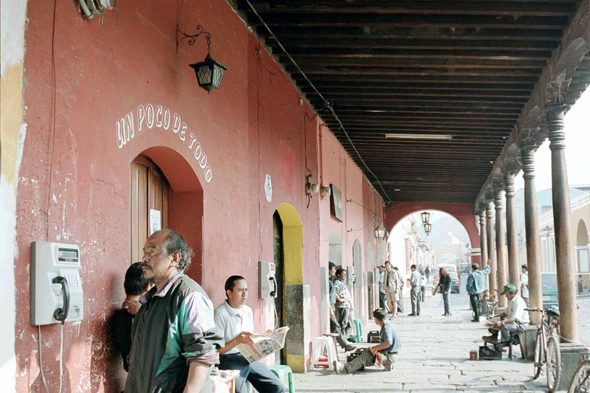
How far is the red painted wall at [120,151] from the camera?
3.16 m

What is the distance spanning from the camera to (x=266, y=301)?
25.0ft

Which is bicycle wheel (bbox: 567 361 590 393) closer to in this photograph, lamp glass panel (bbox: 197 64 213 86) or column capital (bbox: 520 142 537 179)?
lamp glass panel (bbox: 197 64 213 86)

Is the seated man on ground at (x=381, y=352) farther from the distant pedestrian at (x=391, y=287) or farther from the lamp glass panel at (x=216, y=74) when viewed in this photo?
the distant pedestrian at (x=391, y=287)

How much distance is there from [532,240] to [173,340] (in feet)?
28.7

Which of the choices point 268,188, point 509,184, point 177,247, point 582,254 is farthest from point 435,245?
point 177,247

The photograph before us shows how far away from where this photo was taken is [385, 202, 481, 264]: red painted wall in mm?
26578

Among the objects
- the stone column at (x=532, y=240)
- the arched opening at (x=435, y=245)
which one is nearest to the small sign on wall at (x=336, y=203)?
the stone column at (x=532, y=240)

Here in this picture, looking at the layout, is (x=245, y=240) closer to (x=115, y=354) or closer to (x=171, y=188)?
(x=171, y=188)

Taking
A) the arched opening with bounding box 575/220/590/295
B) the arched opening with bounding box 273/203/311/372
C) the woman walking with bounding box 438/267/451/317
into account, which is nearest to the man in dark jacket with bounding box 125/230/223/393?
the arched opening with bounding box 273/203/311/372

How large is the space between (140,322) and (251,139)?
403 cm

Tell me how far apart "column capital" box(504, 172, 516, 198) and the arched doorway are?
A: 4.20 meters

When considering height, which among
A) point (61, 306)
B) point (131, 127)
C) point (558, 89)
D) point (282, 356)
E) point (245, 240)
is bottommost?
point (282, 356)

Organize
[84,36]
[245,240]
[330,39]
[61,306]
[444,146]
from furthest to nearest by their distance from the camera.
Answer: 1. [444,146]
2. [330,39]
3. [245,240]
4. [84,36]
5. [61,306]

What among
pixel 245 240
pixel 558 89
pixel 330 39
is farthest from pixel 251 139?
pixel 558 89
